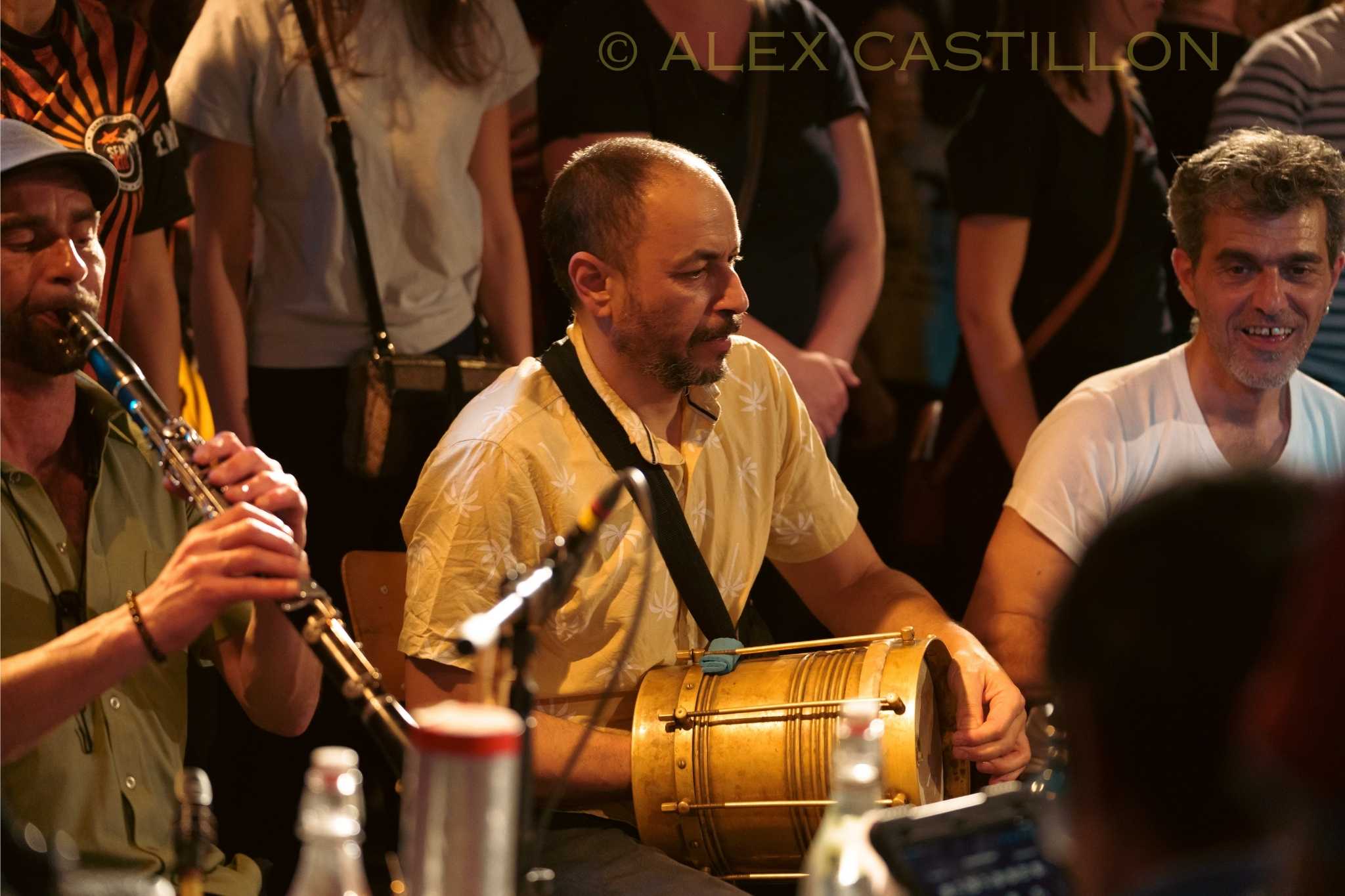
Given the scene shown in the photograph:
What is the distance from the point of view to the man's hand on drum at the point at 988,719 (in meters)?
2.82

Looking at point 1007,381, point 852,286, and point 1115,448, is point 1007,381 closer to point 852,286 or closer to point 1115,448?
point 852,286

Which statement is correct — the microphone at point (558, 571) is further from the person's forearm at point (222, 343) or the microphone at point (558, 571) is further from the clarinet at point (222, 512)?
the person's forearm at point (222, 343)

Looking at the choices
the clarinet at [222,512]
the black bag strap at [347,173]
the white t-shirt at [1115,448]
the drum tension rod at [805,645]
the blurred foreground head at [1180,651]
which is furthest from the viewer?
the black bag strap at [347,173]

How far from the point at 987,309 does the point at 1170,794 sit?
362 cm

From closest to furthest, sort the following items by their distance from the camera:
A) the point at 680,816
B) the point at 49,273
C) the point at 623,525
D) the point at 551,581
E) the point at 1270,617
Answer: the point at 1270,617 < the point at 551,581 < the point at 49,273 < the point at 680,816 < the point at 623,525

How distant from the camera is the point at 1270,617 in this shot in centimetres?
99

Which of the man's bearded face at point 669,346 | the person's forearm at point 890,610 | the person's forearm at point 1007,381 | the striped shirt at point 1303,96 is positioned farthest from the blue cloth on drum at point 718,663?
the striped shirt at point 1303,96

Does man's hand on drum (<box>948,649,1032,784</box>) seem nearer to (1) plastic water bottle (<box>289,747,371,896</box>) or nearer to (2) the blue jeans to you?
(2) the blue jeans

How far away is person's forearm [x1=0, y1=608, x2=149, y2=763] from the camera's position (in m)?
2.22

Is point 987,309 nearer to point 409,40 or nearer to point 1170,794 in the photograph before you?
point 409,40

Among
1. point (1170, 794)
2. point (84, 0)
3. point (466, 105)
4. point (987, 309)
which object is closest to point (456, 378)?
point (466, 105)

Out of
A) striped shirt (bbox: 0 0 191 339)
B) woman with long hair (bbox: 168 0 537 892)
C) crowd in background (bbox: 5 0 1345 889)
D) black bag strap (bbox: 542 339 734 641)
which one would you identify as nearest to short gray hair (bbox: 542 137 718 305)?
black bag strap (bbox: 542 339 734 641)

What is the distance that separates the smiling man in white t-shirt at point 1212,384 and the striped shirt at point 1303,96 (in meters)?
0.90

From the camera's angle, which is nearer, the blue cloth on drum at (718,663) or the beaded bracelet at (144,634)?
the beaded bracelet at (144,634)
